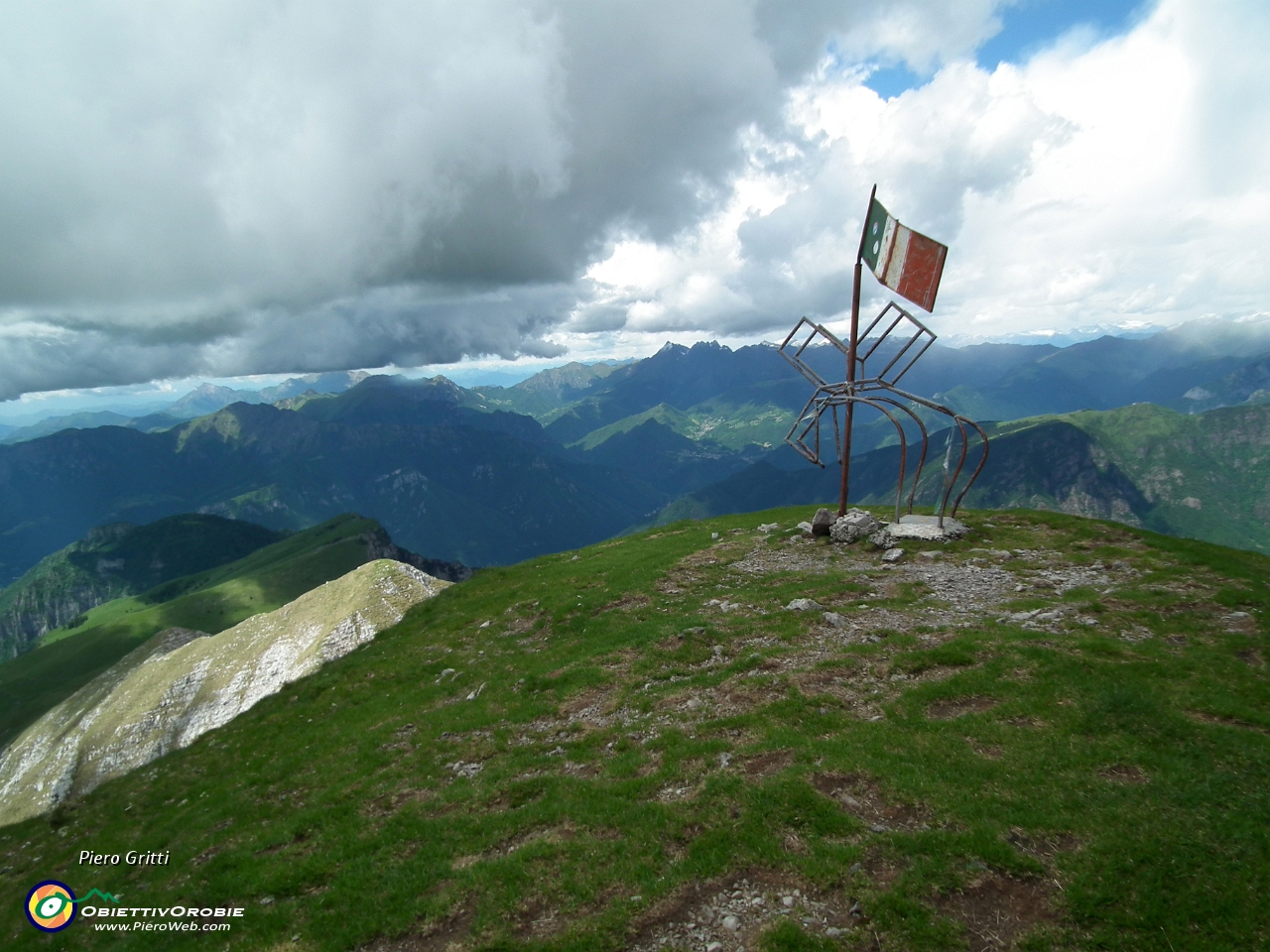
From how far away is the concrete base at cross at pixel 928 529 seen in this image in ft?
112

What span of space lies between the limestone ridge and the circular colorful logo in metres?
18.3

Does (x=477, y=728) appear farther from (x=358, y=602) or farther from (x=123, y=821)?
(x=358, y=602)

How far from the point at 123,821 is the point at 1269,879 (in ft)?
130

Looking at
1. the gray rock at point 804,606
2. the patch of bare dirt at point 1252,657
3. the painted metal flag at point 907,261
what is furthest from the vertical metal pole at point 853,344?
the patch of bare dirt at point 1252,657

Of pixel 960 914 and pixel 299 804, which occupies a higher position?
pixel 960 914

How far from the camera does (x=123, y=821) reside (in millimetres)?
26125

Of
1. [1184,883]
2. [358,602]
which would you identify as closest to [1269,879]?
[1184,883]

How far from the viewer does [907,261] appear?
29844 millimetres

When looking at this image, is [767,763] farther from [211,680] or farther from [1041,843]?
[211,680]

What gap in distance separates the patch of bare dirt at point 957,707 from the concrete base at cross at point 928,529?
19180 mm

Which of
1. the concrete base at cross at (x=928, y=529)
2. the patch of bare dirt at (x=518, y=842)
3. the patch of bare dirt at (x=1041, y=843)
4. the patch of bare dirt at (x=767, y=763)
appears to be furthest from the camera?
the concrete base at cross at (x=928, y=529)

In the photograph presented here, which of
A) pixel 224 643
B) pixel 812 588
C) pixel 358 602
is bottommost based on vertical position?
pixel 224 643

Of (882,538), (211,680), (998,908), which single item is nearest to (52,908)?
(998,908)

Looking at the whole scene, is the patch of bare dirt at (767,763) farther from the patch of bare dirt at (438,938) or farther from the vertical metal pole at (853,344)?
the vertical metal pole at (853,344)
